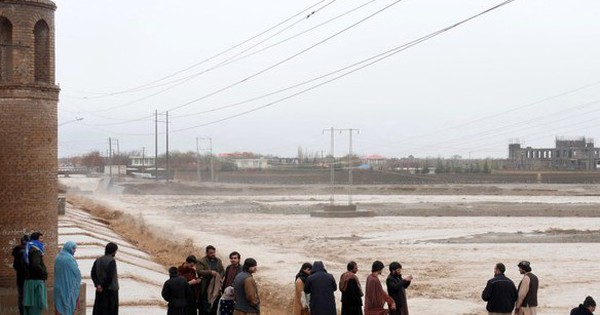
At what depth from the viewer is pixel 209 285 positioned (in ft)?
42.1

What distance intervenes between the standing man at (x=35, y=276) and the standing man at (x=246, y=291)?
334 centimetres

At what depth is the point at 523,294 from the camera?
1266 centimetres

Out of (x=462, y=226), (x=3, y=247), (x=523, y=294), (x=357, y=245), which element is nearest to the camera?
(x=523, y=294)

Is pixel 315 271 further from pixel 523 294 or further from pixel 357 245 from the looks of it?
pixel 357 245

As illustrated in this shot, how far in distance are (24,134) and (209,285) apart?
5449 mm

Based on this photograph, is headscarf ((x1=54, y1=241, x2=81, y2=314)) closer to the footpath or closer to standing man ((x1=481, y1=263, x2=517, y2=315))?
the footpath

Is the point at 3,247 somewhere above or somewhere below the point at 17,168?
below

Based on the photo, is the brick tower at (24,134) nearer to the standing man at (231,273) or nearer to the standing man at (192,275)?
the standing man at (192,275)

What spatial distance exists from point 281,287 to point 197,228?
2453 cm

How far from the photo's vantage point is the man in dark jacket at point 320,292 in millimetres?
11469

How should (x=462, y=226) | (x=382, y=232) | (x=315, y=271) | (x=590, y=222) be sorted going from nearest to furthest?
(x=315, y=271)
(x=382, y=232)
(x=462, y=226)
(x=590, y=222)

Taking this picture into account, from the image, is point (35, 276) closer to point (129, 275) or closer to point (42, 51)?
point (42, 51)

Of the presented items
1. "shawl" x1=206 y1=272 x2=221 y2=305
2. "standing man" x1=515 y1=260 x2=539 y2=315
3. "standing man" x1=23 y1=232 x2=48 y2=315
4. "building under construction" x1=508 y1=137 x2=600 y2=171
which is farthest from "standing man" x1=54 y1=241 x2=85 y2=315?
"building under construction" x1=508 y1=137 x2=600 y2=171

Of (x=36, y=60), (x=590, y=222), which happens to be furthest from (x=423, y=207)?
(x=36, y=60)
